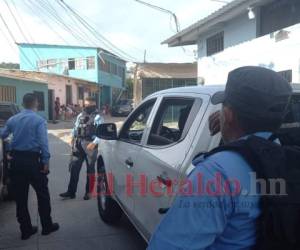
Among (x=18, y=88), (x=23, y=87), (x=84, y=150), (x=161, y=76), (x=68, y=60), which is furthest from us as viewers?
(x=68, y=60)

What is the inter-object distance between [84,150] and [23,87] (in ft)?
64.6

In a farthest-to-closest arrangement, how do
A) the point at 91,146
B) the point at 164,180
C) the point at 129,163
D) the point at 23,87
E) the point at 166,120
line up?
1. the point at 23,87
2. the point at 91,146
3. the point at 166,120
4. the point at 129,163
5. the point at 164,180

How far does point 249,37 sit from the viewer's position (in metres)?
11.6

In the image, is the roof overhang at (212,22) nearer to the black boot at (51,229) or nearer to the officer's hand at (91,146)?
the officer's hand at (91,146)

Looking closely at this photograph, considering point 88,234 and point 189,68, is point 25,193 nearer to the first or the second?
point 88,234

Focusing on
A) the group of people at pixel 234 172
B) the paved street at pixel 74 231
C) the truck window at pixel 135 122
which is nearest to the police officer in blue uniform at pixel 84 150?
the paved street at pixel 74 231

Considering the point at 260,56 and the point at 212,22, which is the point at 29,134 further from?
the point at 212,22

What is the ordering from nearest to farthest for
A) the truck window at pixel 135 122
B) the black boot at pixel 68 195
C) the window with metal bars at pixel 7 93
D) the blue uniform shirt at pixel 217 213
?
the blue uniform shirt at pixel 217 213, the truck window at pixel 135 122, the black boot at pixel 68 195, the window with metal bars at pixel 7 93

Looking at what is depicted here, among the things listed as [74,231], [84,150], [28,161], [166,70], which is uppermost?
[166,70]

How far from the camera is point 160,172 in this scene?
9.89 ft

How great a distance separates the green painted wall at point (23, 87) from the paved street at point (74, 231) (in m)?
17.6

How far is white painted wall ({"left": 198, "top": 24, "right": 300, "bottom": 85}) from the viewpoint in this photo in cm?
949

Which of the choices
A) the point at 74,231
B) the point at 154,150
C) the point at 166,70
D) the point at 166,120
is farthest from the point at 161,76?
the point at 154,150

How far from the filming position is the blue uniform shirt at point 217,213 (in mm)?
1244
